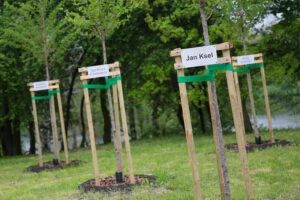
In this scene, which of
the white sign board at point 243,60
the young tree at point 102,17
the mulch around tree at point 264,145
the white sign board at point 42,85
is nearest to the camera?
the young tree at point 102,17

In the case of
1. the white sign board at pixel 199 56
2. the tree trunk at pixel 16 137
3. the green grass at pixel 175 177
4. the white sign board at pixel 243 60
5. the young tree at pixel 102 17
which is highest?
the young tree at pixel 102 17

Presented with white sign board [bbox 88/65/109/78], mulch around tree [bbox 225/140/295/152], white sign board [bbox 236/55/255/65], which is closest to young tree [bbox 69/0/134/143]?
white sign board [bbox 88/65/109/78]

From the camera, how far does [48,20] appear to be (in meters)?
12.1

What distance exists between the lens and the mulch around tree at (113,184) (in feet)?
25.4

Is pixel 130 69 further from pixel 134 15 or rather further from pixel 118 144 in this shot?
pixel 118 144

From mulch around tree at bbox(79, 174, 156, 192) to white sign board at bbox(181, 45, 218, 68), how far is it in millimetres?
3152

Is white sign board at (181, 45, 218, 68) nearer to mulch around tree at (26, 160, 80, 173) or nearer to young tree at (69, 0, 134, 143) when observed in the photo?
young tree at (69, 0, 134, 143)

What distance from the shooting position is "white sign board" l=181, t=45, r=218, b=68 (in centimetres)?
521

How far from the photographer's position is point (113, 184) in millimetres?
8109

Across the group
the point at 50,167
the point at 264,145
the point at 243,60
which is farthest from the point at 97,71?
the point at 264,145

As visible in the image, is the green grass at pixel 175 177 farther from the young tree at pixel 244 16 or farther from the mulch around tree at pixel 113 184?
the young tree at pixel 244 16

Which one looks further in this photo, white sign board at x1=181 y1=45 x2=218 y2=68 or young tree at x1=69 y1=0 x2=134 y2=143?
young tree at x1=69 y1=0 x2=134 y2=143

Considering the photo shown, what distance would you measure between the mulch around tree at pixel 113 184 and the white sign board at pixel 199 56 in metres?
3.15

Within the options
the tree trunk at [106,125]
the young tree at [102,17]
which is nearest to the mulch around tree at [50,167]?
the young tree at [102,17]
